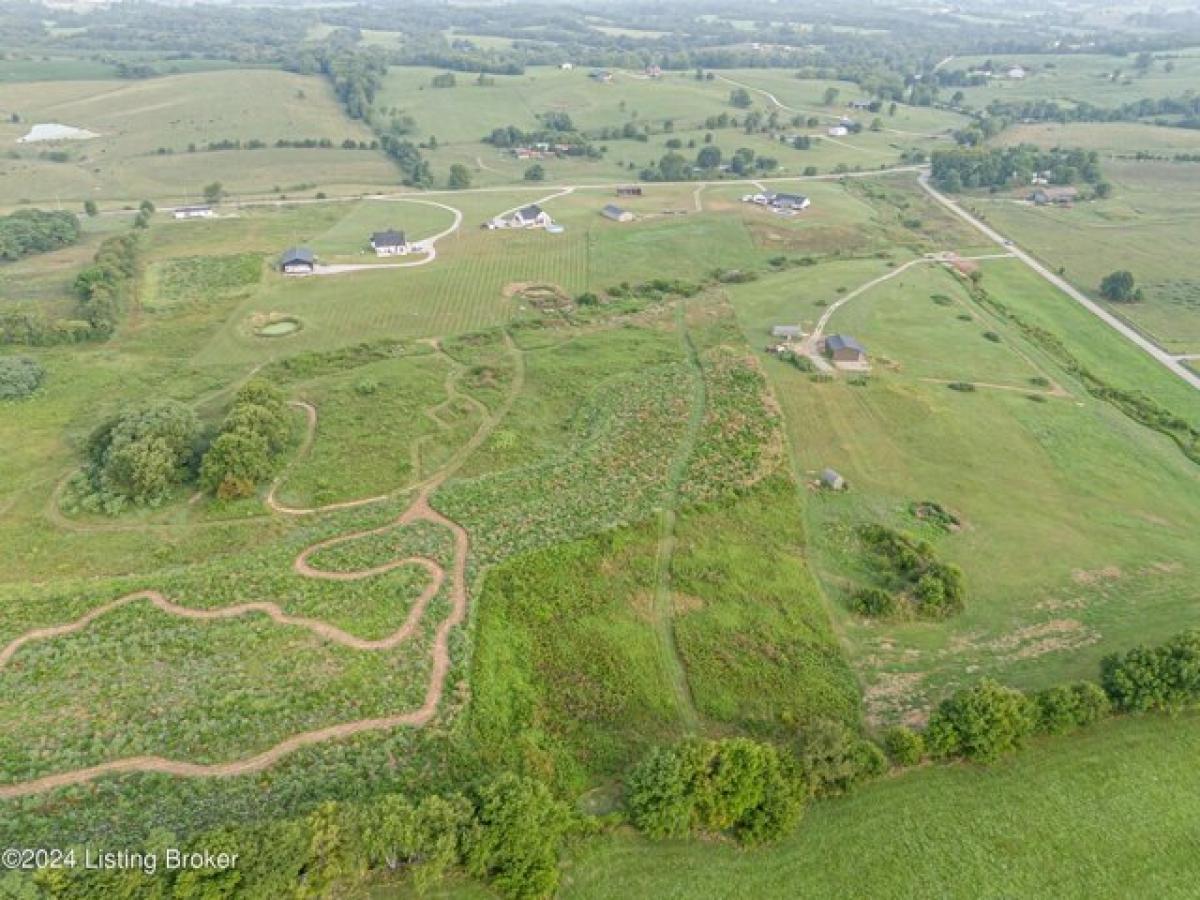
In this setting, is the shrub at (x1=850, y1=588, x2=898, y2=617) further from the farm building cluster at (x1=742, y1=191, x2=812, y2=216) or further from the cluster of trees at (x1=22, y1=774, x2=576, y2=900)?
the farm building cluster at (x1=742, y1=191, x2=812, y2=216)

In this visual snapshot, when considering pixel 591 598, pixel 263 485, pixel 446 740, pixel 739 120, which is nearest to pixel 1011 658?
pixel 591 598

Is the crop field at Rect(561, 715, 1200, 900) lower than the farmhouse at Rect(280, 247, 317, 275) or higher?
higher

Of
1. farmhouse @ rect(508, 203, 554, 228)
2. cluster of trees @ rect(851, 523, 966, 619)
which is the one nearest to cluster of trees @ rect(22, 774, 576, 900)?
cluster of trees @ rect(851, 523, 966, 619)

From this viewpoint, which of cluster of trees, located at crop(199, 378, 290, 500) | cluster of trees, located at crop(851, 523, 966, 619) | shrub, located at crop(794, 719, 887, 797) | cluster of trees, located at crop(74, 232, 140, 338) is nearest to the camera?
shrub, located at crop(794, 719, 887, 797)

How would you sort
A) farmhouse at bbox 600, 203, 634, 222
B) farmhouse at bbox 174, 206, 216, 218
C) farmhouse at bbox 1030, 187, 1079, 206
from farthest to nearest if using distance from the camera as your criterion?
farmhouse at bbox 1030, 187, 1079, 206 → farmhouse at bbox 600, 203, 634, 222 → farmhouse at bbox 174, 206, 216, 218

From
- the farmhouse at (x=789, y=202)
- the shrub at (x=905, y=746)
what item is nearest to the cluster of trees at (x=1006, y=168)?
the farmhouse at (x=789, y=202)

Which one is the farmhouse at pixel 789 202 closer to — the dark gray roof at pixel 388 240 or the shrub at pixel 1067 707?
the dark gray roof at pixel 388 240

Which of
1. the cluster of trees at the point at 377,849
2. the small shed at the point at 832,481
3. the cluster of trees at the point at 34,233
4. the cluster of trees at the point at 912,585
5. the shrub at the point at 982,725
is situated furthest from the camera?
the cluster of trees at the point at 34,233

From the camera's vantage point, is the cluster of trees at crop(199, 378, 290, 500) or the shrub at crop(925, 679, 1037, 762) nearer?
the shrub at crop(925, 679, 1037, 762)
